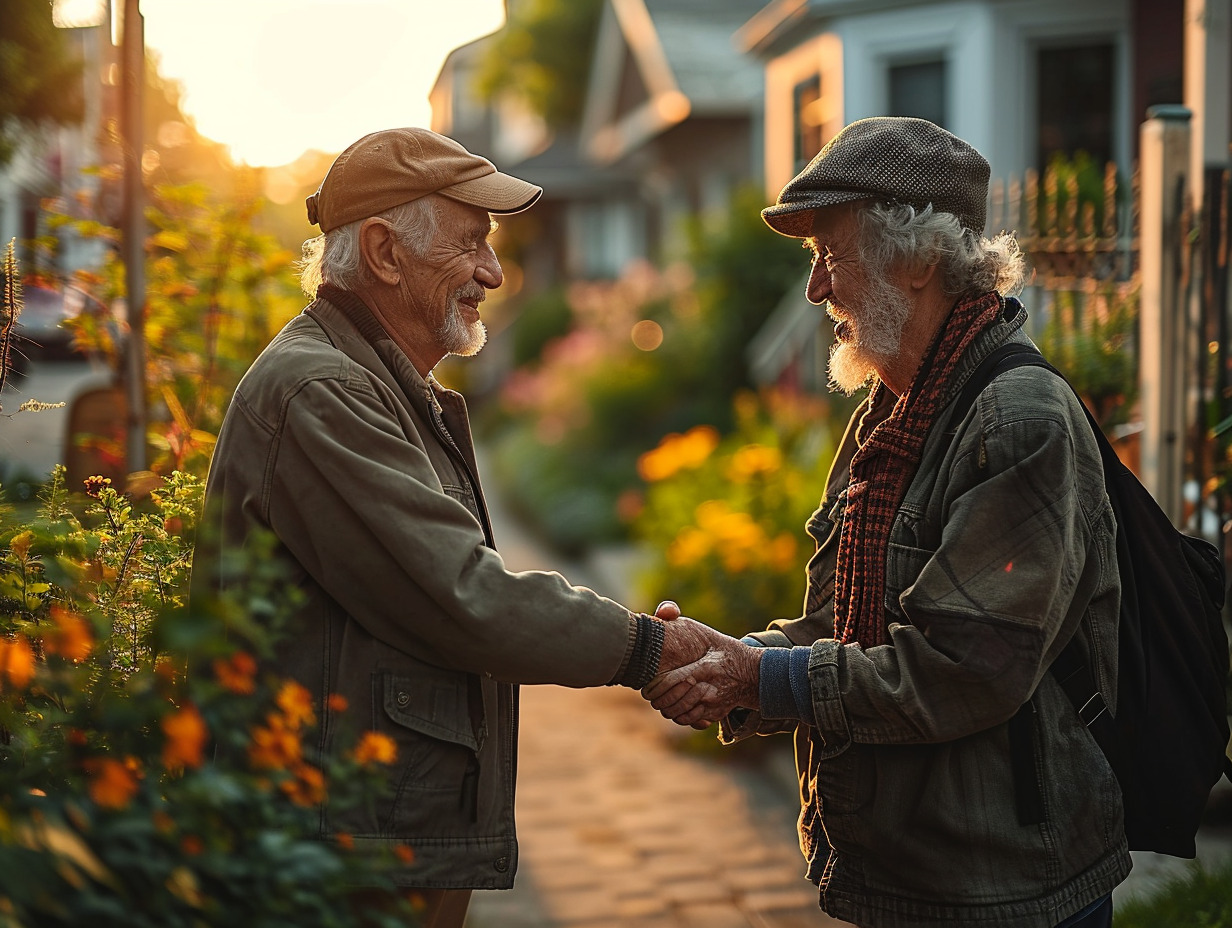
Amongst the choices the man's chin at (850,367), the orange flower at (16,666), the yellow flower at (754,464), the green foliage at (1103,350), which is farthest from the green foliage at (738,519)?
the orange flower at (16,666)

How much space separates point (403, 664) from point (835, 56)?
12349 millimetres

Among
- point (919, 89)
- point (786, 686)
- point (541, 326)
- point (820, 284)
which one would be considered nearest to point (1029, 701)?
point (786, 686)

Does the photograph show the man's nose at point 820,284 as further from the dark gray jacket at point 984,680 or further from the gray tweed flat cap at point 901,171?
the dark gray jacket at point 984,680


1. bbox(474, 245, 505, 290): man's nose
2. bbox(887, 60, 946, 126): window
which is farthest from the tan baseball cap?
bbox(887, 60, 946, 126): window

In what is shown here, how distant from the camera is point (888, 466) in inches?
106

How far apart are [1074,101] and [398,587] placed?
11.7 metres

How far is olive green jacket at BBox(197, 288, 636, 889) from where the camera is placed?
7.98ft

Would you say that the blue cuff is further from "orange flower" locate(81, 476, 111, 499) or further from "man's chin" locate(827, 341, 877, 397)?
"orange flower" locate(81, 476, 111, 499)

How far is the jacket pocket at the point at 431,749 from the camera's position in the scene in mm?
2455

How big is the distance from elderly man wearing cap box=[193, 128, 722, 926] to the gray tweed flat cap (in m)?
0.84

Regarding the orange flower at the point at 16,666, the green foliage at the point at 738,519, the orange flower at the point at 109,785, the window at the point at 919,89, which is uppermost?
the window at the point at 919,89

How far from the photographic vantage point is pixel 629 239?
29.0 meters

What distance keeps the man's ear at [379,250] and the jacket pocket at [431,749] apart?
84 cm

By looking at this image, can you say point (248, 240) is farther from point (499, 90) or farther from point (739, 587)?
point (499, 90)
